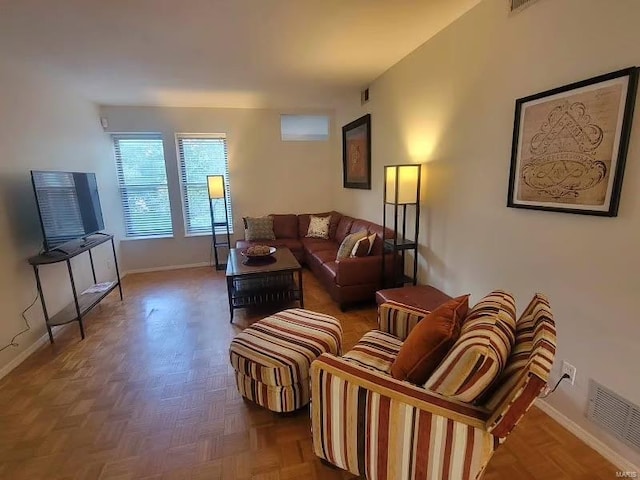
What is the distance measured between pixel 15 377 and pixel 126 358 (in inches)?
28.5

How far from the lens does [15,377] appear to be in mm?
2264

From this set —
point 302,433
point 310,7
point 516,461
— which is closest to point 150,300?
point 302,433

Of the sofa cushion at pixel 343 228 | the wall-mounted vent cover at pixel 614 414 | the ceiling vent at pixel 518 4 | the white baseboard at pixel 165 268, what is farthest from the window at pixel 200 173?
the wall-mounted vent cover at pixel 614 414

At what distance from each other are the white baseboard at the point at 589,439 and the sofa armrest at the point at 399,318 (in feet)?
2.98

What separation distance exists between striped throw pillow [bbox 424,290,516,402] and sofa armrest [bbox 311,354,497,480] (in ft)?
0.19

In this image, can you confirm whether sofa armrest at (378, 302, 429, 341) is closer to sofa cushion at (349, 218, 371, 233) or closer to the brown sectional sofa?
the brown sectional sofa

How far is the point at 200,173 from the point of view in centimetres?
497

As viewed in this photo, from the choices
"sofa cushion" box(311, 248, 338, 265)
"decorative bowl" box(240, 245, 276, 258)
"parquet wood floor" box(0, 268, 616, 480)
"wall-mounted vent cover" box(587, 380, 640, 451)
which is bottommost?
"parquet wood floor" box(0, 268, 616, 480)

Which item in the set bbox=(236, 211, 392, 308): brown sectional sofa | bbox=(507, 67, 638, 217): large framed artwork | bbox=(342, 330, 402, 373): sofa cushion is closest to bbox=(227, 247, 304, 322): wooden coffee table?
bbox=(236, 211, 392, 308): brown sectional sofa

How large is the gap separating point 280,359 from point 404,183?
1.90m

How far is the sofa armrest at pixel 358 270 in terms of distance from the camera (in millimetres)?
3082

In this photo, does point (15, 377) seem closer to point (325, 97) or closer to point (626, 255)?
point (626, 255)

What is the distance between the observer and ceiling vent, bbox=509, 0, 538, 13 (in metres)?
1.74

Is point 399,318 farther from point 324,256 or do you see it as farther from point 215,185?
point 215,185
